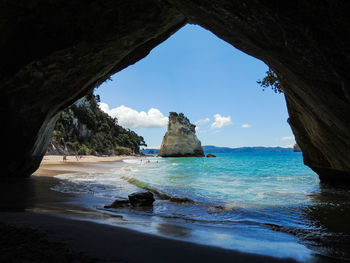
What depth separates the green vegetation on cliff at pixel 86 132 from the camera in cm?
5447

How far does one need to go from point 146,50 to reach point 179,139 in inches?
2935

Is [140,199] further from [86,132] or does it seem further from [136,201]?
[86,132]

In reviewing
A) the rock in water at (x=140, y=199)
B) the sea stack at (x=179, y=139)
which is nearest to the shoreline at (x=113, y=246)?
the rock in water at (x=140, y=199)

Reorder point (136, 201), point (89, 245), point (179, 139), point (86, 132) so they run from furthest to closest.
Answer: point (179, 139), point (86, 132), point (136, 201), point (89, 245)

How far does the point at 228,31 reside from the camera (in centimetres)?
446

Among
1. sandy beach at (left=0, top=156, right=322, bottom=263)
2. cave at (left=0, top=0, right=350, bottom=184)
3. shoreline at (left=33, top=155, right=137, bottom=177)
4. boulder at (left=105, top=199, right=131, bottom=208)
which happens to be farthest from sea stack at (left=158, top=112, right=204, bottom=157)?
sandy beach at (left=0, top=156, right=322, bottom=263)

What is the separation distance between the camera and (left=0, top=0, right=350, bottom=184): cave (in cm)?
288

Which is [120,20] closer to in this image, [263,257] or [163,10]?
[163,10]

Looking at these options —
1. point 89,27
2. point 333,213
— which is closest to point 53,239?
point 89,27

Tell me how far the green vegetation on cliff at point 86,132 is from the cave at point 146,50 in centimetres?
4093

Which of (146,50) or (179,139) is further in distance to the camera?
(179,139)

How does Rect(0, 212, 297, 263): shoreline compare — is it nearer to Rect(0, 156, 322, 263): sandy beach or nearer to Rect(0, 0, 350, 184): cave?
Rect(0, 156, 322, 263): sandy beach

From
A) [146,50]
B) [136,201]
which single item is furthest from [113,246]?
[146,50]

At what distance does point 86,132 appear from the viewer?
220 feet
